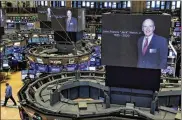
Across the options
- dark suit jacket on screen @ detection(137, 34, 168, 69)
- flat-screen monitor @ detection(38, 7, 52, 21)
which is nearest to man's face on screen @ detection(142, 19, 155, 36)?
dark suit jacket on screen @ detection(137, 34, 168, 69)

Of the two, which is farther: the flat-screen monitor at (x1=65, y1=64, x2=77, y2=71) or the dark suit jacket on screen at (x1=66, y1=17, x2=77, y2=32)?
the flat-screen monitor at (x1=65, y1=64, x2=77, y2=71)

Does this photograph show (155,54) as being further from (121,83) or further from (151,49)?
(121,83)

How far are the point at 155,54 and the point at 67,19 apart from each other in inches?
388

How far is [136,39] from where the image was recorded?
24.3 feet

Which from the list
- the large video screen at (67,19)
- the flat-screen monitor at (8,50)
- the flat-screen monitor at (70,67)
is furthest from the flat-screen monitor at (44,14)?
the flat-screen monitor at (70,67)

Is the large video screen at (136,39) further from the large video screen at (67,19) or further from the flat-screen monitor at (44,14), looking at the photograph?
the flat-screen monitor at (44,14)

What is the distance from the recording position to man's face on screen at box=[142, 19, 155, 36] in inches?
284

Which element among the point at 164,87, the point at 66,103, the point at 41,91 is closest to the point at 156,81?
the point at 164,87

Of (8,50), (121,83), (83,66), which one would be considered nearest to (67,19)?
(83,66)

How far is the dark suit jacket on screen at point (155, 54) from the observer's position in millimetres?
7285

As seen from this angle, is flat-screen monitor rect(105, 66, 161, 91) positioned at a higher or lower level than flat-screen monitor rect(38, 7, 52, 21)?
lower

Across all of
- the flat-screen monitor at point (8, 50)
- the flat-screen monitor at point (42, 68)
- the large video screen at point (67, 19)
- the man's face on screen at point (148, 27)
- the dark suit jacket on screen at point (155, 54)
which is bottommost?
the flat-screen monitor at point (42, 68)

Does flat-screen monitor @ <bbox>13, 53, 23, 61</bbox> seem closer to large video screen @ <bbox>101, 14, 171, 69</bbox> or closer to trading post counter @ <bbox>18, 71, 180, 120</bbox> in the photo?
trading post counter @ <bbox>18, 71, 180, 120</bbox>

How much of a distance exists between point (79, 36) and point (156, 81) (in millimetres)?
10446
